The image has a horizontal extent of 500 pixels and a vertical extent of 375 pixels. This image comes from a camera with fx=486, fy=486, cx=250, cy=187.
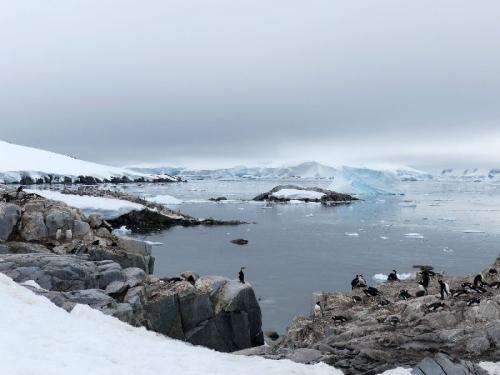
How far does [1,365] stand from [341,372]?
759cm

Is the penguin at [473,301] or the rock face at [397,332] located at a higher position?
the penguin at [473,301]

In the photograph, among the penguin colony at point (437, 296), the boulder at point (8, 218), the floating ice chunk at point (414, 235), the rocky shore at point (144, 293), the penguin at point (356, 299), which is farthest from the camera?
the floating ice chunk at point (414, 235)

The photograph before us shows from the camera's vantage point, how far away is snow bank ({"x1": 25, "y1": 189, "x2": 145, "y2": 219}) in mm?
60072


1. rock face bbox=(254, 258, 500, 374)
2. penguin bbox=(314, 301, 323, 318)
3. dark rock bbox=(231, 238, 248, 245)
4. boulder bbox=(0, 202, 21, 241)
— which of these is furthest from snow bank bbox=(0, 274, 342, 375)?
dark rock bbox=(231, 238, 248, 245)

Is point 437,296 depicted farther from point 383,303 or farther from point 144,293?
point 144,293

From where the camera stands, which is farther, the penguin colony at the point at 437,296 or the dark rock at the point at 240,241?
the dark rock at the point at 240,241

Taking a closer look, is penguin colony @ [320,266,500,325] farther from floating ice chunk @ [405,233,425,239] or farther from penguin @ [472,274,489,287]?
floating ice chunk @ [405,233,425,239]

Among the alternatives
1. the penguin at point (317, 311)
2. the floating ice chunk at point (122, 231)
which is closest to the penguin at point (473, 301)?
the penguin at point (317, 311)

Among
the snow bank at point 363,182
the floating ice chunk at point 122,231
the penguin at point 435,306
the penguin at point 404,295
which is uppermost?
the snow bank at point 363,182

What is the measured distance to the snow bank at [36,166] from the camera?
461 feet

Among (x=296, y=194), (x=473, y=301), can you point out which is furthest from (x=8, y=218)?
(x=296, y=194)

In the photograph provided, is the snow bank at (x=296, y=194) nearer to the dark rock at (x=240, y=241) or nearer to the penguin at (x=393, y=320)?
the dark rock at (x=240, y=241)

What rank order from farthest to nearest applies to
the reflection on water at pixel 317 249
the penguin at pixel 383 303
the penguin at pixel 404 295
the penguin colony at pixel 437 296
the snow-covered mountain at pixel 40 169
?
the snow-covered mountain at pixel 40 169 < the reflection on water at pixel 317 249 < the penguin at pixel 404 295 < the penguin at pixel 383 303 < the penguin colony at pixel 437 296

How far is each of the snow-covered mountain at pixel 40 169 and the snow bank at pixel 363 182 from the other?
80.6 m
